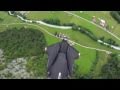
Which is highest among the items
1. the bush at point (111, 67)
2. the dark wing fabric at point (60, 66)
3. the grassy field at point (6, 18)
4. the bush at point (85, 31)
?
A: the grassy field at point (6, 18)

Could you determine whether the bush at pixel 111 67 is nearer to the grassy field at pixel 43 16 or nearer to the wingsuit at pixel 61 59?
the wingsuit at pixel 61 59

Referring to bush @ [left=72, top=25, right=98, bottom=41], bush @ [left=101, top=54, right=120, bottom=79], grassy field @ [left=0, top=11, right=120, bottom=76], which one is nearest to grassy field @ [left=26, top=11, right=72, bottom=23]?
grassy field @ [left=0, top=11, right=120, bottom=76]

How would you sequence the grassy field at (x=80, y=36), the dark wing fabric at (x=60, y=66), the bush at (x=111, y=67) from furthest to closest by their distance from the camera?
1. the grassy field at (x=80, y=36)
2. the bush at (x=111, y=67)
3. the dark wing fabric at (x=60, y=66)

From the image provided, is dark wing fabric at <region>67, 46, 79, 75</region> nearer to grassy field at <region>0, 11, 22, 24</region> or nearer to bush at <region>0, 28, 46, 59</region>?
bush at <region>0, 28, 46, 59</region>

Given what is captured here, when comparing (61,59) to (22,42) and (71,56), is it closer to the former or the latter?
(71,56)

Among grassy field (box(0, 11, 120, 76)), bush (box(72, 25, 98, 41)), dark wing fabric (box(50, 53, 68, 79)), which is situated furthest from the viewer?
bush (box(72, 25, 98, 41))

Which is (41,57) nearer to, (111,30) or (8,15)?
(8,15)

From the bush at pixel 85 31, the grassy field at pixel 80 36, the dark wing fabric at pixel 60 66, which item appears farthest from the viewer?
the bush at pixel 85 31

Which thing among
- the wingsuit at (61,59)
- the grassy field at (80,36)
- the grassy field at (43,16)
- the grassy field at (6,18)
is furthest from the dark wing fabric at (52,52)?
the grassy field at (6,18)
